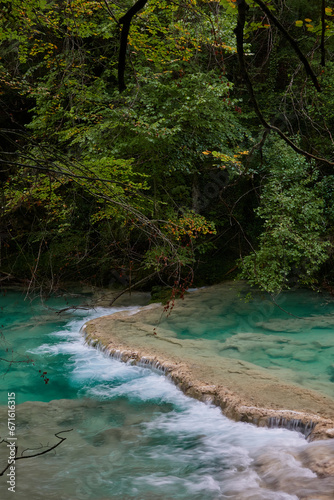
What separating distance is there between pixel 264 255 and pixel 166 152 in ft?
12.2

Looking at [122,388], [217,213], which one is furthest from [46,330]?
[217,213]

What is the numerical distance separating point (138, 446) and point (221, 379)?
1.64 m

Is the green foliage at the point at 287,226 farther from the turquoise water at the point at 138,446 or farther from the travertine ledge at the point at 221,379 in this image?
the turquoise water at the point at 138,446

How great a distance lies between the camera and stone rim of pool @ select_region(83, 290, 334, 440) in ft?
16.8

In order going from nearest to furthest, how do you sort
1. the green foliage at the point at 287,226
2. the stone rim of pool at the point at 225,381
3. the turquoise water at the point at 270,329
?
the stone rim of pool at the point at 225,381 < the turquoise water at the point at 270,329 < the green foliage at the point at 287,226

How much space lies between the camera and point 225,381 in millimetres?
6086

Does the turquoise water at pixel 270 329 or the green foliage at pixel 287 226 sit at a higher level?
the green foliage at pixel 287 226

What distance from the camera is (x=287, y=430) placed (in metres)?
5.05

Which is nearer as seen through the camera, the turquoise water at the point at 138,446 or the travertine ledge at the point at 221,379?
the turquoise water at the point at 138,446

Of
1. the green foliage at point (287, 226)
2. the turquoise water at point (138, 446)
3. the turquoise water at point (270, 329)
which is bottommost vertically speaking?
the turquoise water at point (138, 446)

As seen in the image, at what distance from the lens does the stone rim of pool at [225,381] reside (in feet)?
16.8

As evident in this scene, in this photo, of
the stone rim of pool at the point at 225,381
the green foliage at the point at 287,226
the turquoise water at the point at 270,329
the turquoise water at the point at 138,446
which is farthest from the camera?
the green foliage at the point at 287,226

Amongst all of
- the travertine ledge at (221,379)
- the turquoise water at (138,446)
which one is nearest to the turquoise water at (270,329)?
the travertine ledge at (221,379)

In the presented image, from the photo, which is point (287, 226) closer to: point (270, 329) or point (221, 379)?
point (270, 329)
